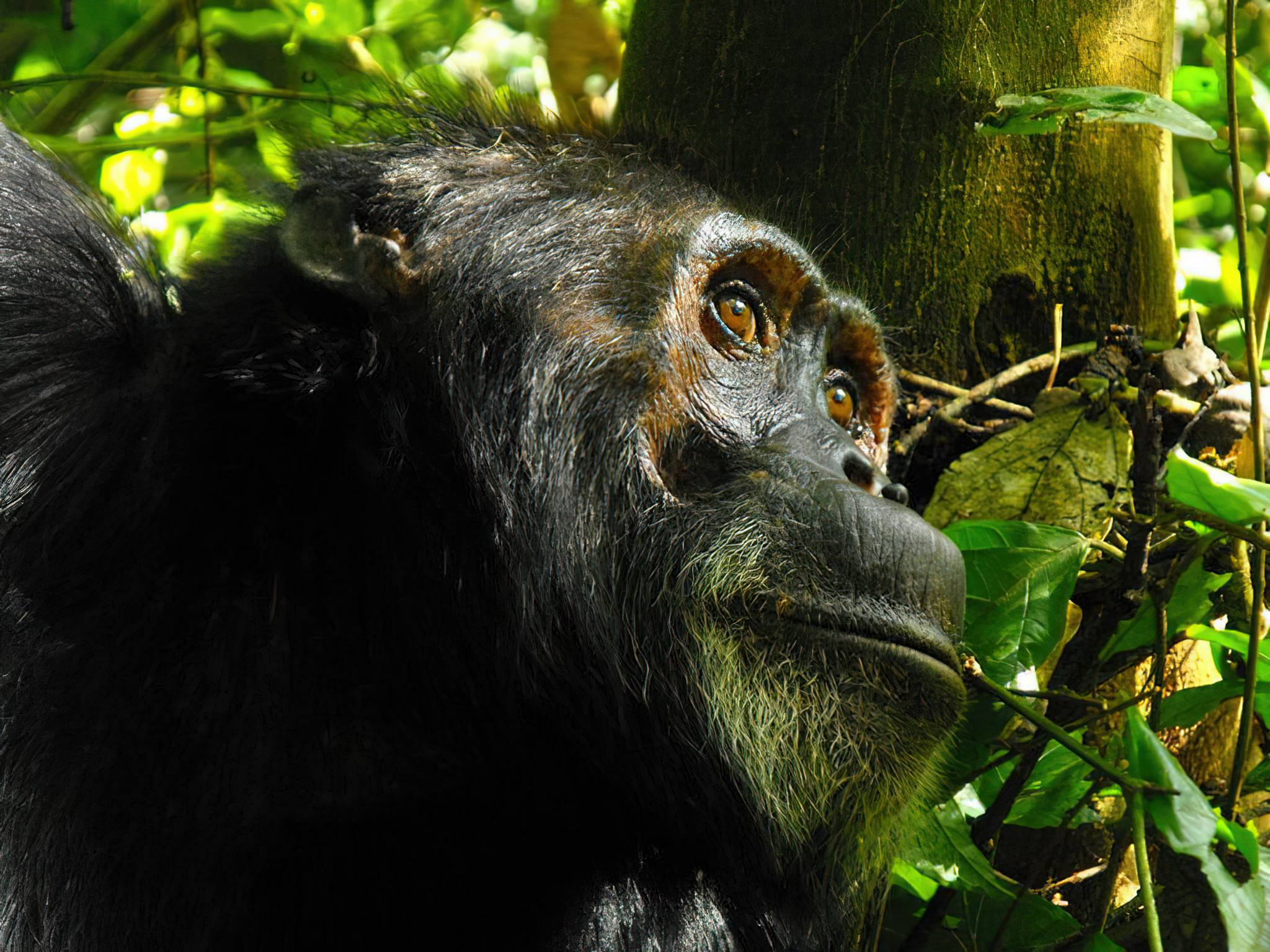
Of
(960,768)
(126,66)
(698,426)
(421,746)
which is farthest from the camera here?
(126,66)

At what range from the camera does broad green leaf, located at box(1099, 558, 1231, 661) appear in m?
2.43

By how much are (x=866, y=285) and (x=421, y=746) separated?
Result: 171cm

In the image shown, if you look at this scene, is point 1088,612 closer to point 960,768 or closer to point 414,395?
point 960,768

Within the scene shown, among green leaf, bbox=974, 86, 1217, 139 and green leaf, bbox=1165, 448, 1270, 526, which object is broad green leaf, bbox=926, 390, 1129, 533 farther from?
green leaf, bbox=974, 86, 1217, 139

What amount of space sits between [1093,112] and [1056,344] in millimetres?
813

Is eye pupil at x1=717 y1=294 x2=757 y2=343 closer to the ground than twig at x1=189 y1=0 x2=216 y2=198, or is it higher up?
closer to the ground

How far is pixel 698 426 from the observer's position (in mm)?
2285

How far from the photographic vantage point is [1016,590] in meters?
2.56

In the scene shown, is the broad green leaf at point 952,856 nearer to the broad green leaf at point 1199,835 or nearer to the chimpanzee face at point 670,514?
the chimpanzee face at point 670,514

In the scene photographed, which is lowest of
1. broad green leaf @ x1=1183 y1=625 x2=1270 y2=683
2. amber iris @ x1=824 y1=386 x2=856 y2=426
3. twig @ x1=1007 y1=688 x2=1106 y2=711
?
twig @ x1=1007 y1=688 x2=1106 y2=711

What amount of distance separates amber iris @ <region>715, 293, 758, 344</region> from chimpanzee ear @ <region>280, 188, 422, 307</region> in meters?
0.60

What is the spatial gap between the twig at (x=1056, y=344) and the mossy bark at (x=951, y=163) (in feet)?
0.25

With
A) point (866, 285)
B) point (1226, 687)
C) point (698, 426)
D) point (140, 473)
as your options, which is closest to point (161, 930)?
point (140, 473)

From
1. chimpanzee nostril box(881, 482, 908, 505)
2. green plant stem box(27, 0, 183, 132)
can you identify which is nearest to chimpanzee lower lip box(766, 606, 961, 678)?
chimpanzee nostril box(881, 482, 908, 505)
